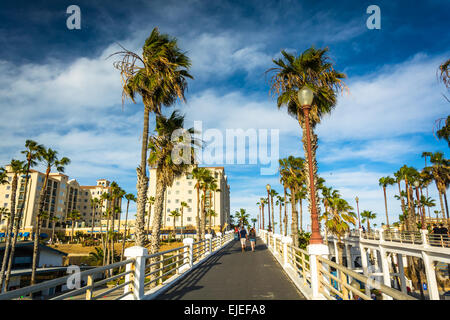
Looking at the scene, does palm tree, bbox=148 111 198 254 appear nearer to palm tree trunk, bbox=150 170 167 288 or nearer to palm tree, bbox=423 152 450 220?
palm tree trunk, bbox=150 170 167 288

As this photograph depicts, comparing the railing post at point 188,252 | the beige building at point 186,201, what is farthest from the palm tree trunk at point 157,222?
the beige building at point 186,201

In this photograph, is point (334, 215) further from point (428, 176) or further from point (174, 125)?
point (428, 176)

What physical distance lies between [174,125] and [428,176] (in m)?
45.6

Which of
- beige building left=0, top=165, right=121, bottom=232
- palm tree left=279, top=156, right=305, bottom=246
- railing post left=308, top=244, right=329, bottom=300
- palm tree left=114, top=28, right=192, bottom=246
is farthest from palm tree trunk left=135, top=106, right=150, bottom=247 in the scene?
beige building left=0, top=165, right=121, bottom=232

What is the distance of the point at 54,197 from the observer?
87.4 m

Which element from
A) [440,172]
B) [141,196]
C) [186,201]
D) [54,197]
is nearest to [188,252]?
[141,196]

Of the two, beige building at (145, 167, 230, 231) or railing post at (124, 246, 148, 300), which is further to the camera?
beige building at (145, 167, 230, 231)

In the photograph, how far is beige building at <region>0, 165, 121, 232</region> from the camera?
78.6 metres

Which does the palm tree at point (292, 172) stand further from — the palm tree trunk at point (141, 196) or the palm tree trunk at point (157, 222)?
the palm tree trunk at point (141, 196)

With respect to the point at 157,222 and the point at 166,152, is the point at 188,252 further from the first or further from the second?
the point at 166,152

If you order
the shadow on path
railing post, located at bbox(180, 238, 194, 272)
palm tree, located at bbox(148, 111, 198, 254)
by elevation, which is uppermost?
palm tree, located at bbox(148, 111, 198, 254)

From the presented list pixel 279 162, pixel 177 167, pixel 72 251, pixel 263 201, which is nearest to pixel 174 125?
pixel 177 167

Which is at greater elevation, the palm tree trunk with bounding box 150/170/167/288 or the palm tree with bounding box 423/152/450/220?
the palm tree with bounding box 423/152/450/220

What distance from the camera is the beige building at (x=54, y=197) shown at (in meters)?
78.6
